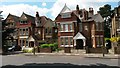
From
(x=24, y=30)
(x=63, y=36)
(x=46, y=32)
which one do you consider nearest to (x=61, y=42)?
(x=63, y=36)

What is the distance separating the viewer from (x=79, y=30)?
153ft

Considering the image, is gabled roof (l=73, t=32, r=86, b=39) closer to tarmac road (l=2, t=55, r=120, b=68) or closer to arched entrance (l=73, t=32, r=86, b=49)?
arched entrance (l=73, t=32, r=86, b=49)

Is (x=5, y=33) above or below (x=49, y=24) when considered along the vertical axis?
below

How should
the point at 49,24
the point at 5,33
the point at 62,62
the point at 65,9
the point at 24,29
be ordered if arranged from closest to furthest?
the point at 5,33
the point at 62,62
the point at 65,9
the point at 49,24
the point at 24,29

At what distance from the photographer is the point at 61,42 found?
153 feet

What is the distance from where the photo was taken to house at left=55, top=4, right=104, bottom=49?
4538 cm

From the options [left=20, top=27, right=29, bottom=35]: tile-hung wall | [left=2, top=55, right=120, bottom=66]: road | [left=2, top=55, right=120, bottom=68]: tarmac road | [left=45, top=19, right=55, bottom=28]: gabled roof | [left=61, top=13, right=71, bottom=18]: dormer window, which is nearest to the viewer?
[left=2, top=55, right=120, bottom=68]: tarmac road

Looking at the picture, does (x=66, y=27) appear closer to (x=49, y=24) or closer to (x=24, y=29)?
(x=49, y=24)

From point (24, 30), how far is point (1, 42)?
41081 millimetres

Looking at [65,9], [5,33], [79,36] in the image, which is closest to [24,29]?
[65,9]

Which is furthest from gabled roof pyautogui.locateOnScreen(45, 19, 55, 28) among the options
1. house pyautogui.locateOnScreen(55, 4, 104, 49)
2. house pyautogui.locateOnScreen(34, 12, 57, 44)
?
house pyautogui.locateOnScreen(55, 4, 104, 49)

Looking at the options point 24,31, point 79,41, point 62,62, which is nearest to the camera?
point 62,62

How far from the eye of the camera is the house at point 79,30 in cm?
4538

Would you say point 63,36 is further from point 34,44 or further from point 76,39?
point 34,44
